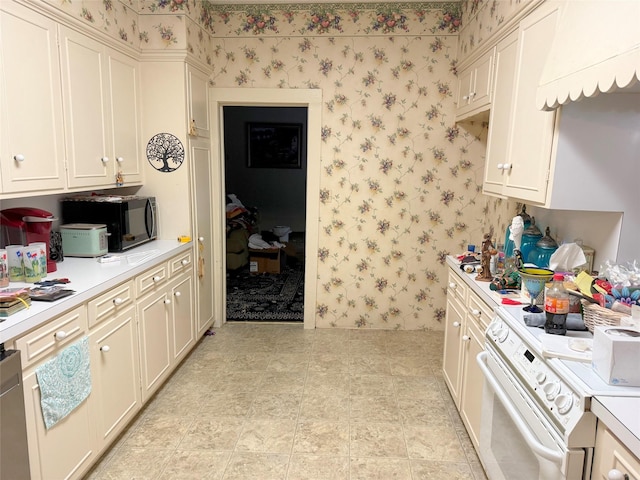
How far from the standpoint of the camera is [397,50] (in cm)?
367

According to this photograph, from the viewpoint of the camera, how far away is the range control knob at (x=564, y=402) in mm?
1244

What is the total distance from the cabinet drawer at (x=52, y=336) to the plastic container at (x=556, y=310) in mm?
1854

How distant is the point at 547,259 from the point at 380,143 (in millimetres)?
1841

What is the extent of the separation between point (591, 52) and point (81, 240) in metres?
2.60

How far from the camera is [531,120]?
2.07 metres

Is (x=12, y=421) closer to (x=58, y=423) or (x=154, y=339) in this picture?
(x=58, y=423)

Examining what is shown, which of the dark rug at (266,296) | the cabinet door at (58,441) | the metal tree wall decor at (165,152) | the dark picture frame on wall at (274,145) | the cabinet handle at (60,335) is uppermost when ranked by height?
the dark picture frame on wall at (274,145)

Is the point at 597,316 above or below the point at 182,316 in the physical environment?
above

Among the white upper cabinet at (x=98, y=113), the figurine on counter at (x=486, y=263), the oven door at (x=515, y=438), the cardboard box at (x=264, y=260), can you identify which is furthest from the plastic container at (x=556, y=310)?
the cardboard box at (x=264, y=260)

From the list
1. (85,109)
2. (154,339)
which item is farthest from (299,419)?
(85,109)

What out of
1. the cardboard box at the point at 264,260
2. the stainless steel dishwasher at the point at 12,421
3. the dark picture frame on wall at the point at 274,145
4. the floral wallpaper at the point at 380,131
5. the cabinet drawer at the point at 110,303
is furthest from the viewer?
the dark picture frame on wall at the point at 274,145

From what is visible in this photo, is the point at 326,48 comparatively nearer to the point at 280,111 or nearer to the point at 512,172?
the point at 512,172

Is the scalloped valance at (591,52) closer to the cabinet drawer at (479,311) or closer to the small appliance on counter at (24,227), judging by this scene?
the cabinet drawer at (479,311)

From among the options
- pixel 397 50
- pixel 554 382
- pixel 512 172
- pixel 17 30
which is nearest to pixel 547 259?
pixel 512 172
